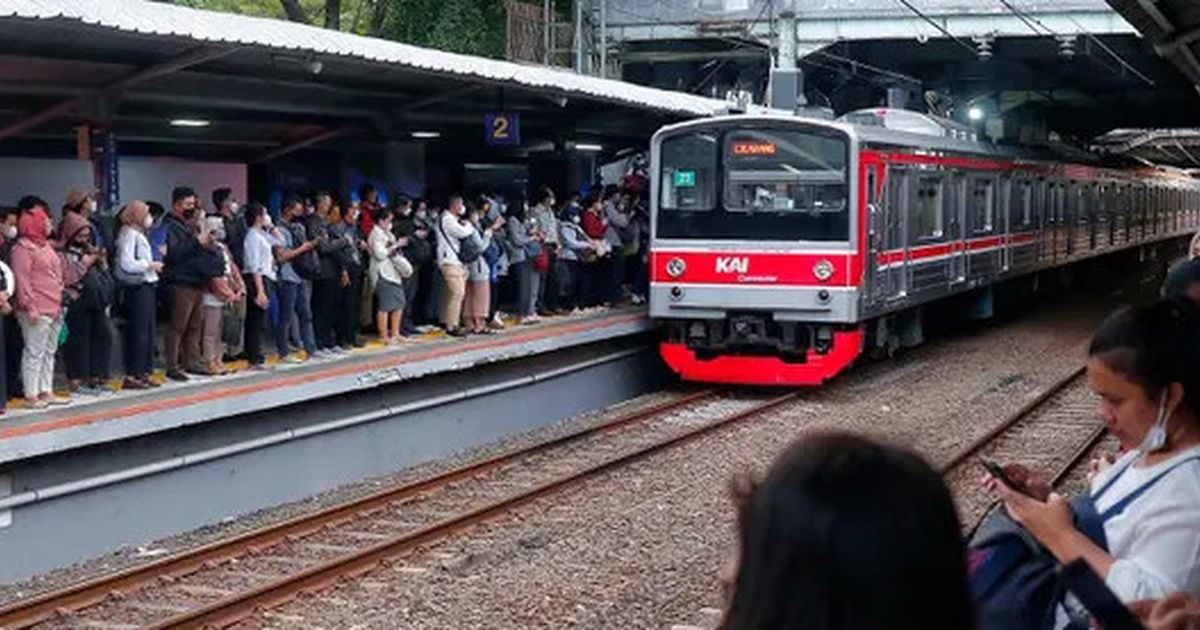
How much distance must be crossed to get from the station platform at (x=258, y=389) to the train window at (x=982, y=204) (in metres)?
5.56

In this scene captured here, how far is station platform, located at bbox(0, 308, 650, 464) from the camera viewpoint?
28.2ft

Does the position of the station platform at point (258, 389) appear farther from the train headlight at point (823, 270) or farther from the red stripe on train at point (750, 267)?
the train headlight at point (823, 270)

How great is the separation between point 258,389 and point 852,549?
8.86 m

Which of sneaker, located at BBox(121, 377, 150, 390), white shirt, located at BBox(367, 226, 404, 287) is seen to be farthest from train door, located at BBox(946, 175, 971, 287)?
sneaker, located at BBox(121, 377, 150, 390)

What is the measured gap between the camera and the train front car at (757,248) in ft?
47.1

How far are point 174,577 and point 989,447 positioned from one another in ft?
22.1

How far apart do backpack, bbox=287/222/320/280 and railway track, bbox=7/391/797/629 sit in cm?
216

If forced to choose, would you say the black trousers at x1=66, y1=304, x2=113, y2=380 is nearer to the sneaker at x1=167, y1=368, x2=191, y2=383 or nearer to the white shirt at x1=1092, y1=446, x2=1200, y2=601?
the sneaker at x1=167, y1=368, x2=191, y2=383

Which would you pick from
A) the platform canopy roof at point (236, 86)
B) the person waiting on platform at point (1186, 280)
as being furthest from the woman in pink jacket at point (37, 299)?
the person waiting on platform at point (1186, 280)

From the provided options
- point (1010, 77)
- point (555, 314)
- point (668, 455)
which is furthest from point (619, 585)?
point (1010, 77)

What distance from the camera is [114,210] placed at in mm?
11906

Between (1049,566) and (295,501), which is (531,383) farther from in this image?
(1049,566)

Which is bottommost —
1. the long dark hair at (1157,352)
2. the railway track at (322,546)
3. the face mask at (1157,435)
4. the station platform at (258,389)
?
the railway track at (322,546)

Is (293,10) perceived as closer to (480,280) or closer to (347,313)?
(480,280)
